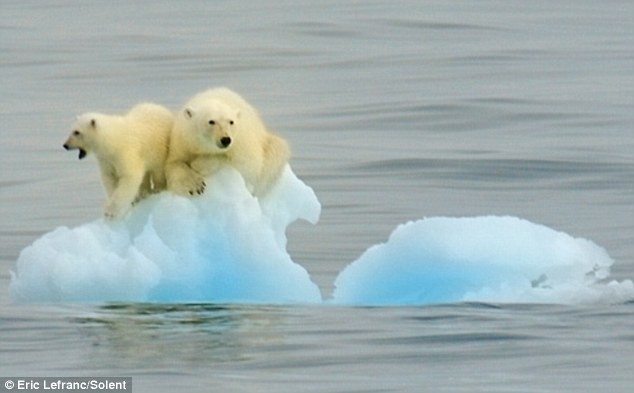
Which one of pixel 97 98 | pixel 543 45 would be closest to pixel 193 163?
pixel 97 98

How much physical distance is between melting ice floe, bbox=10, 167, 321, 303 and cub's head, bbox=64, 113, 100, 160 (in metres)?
0.44

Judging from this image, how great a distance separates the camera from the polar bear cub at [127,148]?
11.9m

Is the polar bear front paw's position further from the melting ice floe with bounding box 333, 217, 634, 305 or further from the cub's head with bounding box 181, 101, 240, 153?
the melting ice floe with bounding box 333, 217, 634, 305

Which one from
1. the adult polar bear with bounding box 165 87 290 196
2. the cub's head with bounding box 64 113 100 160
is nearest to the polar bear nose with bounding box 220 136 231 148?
the adult polar bear with bounding box 165 87 290 196

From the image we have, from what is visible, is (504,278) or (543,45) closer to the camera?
(504,278)

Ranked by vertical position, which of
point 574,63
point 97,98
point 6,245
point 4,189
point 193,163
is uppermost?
point 574,63

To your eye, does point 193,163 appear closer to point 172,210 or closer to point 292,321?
point 172,210

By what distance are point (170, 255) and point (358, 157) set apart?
31.5ft

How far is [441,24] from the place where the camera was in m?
38.0

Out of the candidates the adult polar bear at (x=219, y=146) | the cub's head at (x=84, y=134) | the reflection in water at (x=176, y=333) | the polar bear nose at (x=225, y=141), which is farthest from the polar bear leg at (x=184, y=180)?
the reflection in water at (x=176, y=333)

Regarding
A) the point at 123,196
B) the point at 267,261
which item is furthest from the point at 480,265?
the point at 123,196

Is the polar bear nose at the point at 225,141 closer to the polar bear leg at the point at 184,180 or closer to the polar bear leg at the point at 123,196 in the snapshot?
the polar bear leg at the point at 184,180

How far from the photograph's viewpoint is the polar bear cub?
39.1 feet

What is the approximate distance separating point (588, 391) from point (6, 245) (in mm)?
6845
